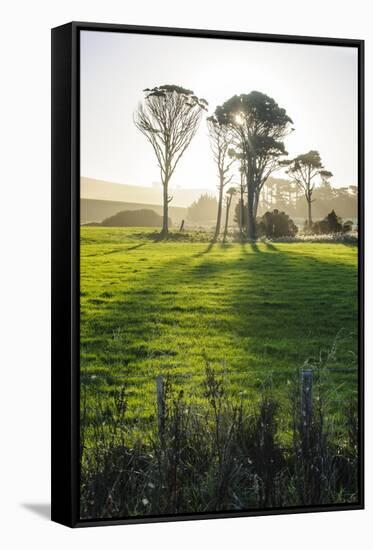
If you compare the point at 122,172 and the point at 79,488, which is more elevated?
the point at 122,172

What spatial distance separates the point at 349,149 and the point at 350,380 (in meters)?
2.01

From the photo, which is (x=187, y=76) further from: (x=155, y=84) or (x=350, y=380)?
(x=350, y=380)

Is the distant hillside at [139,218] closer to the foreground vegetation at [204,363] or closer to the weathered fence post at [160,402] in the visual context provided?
the foreground vegetation at [204,363]

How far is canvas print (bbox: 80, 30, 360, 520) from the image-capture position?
35.0ft

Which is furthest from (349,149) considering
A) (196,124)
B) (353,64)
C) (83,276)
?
(83,276)

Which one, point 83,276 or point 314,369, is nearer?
point 83,276

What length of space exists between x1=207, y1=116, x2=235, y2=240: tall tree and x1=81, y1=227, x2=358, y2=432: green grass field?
16.3 inches

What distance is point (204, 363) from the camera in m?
11.0

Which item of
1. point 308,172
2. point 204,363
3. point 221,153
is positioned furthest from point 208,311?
point 308,172

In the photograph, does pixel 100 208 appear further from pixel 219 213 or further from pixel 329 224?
pixel 329 224

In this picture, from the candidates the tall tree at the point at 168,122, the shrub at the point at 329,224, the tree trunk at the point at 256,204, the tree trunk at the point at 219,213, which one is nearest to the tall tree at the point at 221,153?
the tree trunk at the point at 219,213

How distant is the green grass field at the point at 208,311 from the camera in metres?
10.7

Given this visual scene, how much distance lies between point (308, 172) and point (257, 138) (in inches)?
21.7

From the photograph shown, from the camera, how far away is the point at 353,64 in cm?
1161
